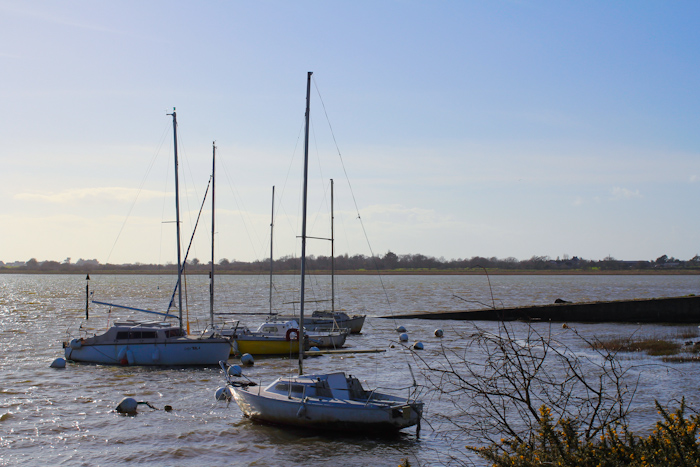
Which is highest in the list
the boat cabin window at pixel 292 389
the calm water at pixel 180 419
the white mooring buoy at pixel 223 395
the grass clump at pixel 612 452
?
the grass clump at pixel 612 452

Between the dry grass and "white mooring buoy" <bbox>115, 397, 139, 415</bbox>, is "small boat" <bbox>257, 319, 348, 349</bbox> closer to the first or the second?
the dry grass

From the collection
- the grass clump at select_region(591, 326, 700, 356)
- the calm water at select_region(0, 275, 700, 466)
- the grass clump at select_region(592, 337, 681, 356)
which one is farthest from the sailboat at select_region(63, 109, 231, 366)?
the grass clump at select_region(592, 337, 681, 356)

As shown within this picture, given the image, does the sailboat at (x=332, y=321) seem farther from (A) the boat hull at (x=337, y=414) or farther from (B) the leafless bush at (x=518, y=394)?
(A) the boat hull at (x=337, y=414)

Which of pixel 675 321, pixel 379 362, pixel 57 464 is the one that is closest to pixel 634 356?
pixel 379 362

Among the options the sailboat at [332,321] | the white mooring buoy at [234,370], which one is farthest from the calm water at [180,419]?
the sailboat at [332,321]

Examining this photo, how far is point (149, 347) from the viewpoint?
105 ft

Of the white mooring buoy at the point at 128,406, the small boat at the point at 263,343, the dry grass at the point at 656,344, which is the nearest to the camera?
the white mooring buoy at the point at 128,406

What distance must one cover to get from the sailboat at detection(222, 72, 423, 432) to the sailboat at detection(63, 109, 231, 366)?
37.3 ft

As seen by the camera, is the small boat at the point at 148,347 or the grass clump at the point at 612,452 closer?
the grass clump at the point at 612,452

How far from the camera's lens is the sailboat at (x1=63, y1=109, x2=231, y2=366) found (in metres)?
31.8

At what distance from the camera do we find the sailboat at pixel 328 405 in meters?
18.5

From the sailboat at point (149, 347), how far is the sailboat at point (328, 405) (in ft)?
37.3

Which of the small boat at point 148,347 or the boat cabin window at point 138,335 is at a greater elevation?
the boat cabin window at point 138,335

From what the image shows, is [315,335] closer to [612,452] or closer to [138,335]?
[138,335]
